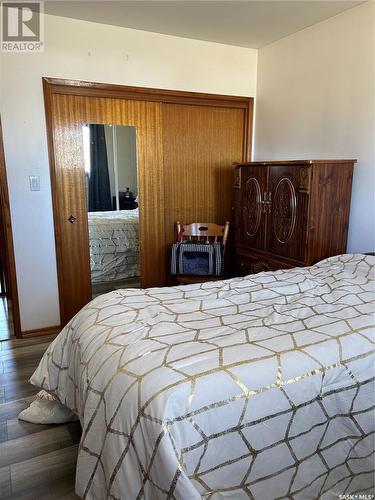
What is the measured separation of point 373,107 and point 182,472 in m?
2.48

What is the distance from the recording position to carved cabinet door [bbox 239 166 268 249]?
3043mm

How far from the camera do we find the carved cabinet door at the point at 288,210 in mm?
2617

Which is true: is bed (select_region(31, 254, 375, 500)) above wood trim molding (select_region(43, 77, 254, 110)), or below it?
below

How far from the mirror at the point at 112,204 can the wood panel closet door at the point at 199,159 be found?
1.08 feet

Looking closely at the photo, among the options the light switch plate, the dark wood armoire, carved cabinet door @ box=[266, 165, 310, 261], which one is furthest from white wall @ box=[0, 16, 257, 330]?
carved cabinet door @ box=[266, 165, 310, 261]

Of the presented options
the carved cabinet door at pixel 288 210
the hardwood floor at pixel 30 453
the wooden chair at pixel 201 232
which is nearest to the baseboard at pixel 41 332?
the hardwood floor at pixel 30 453

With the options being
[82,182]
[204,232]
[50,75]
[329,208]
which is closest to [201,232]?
[204,232]

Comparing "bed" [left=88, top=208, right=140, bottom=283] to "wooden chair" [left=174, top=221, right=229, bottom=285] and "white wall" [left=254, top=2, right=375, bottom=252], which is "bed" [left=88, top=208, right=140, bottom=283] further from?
"white wall" [left=254, top=2, right=375, bottom=252]

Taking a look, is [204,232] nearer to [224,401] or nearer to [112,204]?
[112,204]

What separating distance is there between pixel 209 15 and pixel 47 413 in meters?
2.82

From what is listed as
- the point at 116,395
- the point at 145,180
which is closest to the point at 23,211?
the point at 145,180

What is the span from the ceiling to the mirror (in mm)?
799

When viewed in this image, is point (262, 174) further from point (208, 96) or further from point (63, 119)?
point (63, 119)

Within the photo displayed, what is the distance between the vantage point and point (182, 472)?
1078mm
